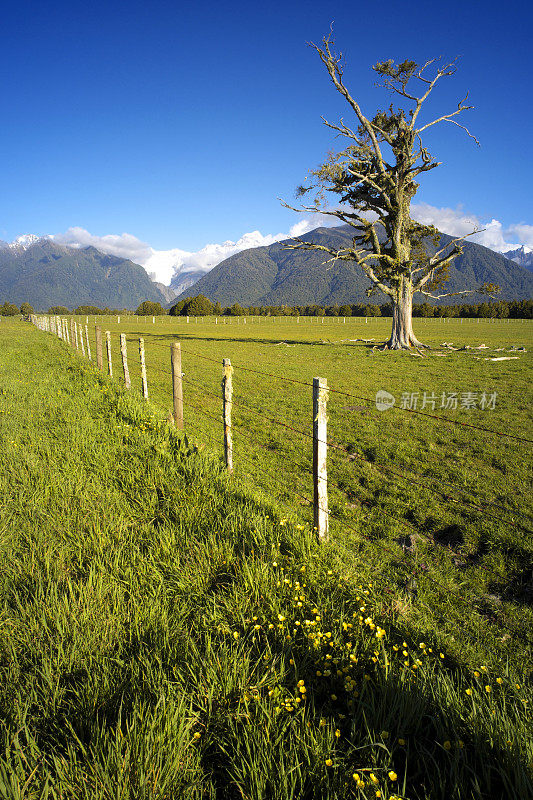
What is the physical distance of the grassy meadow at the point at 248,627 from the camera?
187 cm

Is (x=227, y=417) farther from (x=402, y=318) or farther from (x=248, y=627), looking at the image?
(x=402, y=318)

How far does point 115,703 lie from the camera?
2.15 meters

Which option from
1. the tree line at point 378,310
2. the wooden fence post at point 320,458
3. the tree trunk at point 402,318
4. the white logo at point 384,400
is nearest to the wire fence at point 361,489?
the wooden fence post at point 320,458

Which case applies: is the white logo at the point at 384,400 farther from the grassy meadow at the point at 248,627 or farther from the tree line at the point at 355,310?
the tree line at the point at 355,310

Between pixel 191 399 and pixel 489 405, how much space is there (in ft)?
31.0

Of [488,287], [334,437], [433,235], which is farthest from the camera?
[433,235]

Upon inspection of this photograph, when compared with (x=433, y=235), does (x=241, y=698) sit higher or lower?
lower

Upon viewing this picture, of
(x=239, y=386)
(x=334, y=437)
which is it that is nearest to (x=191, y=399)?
(x=239, y=386)

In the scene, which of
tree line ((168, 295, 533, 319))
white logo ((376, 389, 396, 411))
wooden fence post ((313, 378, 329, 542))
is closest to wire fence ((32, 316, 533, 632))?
wooden fence post ((313, 378, 329, 542))

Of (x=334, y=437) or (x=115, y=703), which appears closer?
(x=115, y=703)

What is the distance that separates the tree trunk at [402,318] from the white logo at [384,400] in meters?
14.0

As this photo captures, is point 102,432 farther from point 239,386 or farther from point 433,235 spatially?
point 433,235

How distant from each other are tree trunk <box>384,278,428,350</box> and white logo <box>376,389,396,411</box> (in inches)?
551

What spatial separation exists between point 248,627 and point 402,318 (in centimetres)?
2696
